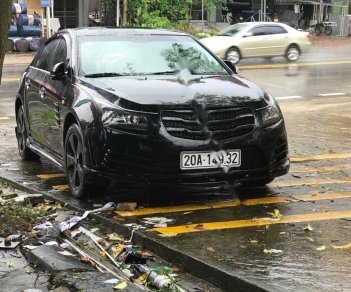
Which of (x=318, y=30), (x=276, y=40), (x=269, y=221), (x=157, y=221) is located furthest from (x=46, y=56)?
(x=318, y=30)

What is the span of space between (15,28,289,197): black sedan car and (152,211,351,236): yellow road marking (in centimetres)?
45

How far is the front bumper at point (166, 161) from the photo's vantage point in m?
5.41

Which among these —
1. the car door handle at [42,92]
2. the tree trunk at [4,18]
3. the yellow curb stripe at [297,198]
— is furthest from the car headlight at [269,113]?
the car door handle at [42,92]

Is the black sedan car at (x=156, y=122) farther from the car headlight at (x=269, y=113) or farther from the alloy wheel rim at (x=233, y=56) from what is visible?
the alloy wheel rim at (x=233, y=56)

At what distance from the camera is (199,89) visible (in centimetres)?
582

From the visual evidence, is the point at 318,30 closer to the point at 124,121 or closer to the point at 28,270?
the point at 124,121

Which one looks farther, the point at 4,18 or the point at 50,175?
the point at 50,175

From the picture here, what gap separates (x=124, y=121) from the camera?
216 inches

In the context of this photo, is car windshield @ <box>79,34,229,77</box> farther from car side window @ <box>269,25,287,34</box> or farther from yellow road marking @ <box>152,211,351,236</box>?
car side window @ <box>269,25,287,34</box>

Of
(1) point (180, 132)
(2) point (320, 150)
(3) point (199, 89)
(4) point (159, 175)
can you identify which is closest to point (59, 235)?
(4) point (159, 175)

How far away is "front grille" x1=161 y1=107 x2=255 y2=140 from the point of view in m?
5.45

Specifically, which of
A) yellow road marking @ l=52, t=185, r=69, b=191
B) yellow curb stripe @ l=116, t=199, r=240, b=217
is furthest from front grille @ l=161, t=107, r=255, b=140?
yellow road marking @ l=52, t=185, r=69, b=191

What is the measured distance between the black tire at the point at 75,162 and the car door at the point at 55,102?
321mm

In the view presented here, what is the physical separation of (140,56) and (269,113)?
1632 millimetres
